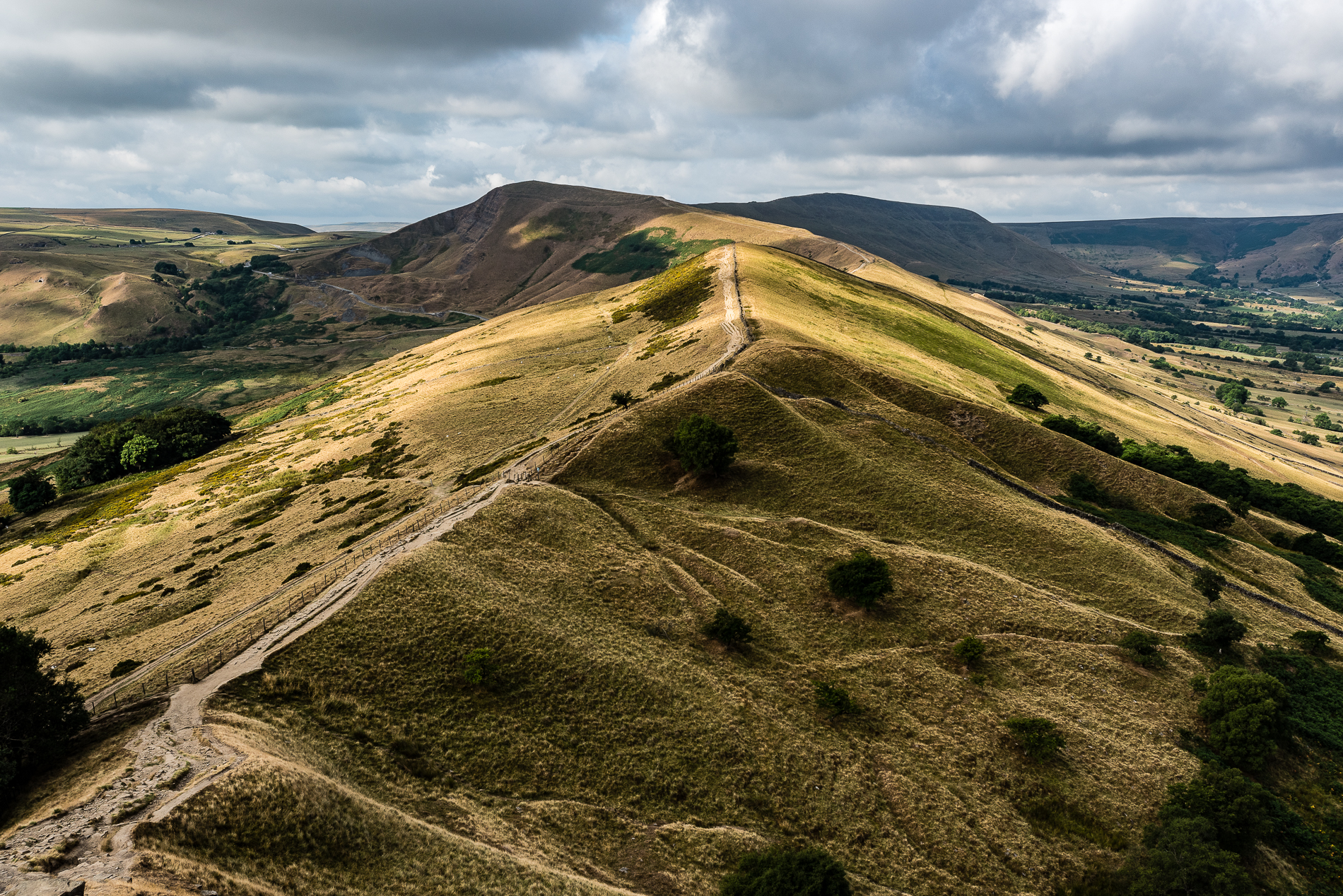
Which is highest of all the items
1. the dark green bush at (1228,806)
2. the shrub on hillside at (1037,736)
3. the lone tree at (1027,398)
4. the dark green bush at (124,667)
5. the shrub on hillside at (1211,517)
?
the lone tree at (1027,398)

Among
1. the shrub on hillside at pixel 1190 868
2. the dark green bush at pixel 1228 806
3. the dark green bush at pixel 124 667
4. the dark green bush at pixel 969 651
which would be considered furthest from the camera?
the dark green bush at pixel 969 651

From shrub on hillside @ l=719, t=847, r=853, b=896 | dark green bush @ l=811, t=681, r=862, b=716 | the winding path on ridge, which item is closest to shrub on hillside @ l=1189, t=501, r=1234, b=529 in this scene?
dark green bush @ l=811, t=681, r=862, b=716

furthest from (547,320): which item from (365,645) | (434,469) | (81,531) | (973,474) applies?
(365,645)

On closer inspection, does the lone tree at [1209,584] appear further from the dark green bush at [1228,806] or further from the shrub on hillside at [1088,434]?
the shrub on hillside at [1088,434]

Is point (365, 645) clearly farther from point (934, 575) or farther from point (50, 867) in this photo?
point (934, 575)

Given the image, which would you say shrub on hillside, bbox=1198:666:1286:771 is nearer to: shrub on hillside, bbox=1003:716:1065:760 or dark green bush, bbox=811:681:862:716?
shrub on hillside, bbox=1003:716:1065:760

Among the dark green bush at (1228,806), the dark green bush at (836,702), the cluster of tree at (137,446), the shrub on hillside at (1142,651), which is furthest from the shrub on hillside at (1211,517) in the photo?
the cluster of tree at (137,446)
